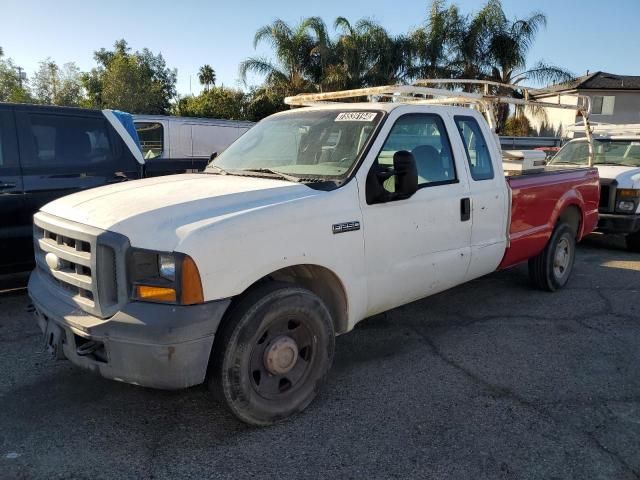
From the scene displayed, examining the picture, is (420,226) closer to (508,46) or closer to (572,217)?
(572,217)

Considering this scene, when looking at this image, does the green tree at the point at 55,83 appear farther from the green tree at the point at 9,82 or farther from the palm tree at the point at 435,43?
the palm tree at the point at 435,43

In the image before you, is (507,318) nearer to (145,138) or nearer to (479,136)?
(479,136)

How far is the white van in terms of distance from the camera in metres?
10.8

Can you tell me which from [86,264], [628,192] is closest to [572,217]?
[628,192]

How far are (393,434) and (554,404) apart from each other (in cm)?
118

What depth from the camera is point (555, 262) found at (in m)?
6.04

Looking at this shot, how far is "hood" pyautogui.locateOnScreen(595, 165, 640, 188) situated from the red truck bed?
2.17 meters

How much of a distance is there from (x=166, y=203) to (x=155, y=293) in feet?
1.86

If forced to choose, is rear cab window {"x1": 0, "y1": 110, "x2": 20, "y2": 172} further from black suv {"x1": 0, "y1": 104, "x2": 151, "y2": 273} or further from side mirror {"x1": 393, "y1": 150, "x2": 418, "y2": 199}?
side mirror {"x1": 393, "y1": 150, "x2": 418, "y2": 199}

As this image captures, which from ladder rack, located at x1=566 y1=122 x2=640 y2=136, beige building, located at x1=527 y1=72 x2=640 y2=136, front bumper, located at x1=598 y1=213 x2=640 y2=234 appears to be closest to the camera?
front bumper, located at x1=598 y1=213 x2=640 y2=234

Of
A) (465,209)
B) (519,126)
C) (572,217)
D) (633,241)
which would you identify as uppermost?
(519,126)

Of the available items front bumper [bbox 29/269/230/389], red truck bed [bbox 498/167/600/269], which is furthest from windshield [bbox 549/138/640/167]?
front bumper [bbox 29/269/230/389]

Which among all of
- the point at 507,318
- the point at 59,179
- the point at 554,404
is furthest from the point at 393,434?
the point at 59,179

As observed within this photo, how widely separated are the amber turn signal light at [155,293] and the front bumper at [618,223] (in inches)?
301
